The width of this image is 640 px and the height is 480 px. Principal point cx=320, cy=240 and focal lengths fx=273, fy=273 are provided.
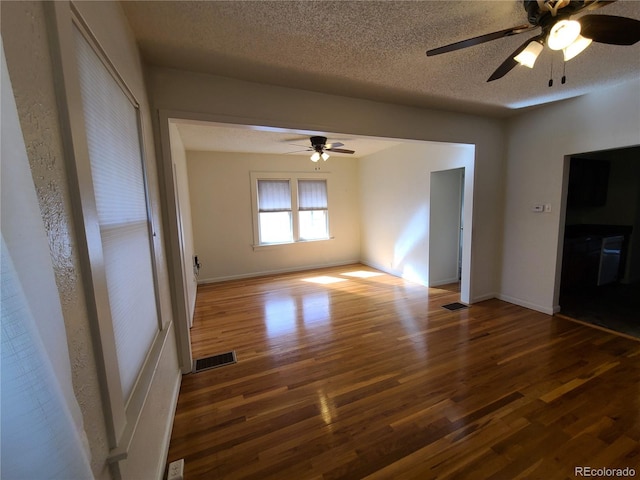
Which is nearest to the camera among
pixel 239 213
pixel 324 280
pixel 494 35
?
pixel 494 35

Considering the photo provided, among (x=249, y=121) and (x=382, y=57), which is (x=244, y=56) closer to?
(x=249, y=121)

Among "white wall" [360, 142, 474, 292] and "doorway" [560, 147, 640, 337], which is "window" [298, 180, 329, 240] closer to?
"white wall" [360, 142, 474, 292]

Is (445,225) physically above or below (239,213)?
below

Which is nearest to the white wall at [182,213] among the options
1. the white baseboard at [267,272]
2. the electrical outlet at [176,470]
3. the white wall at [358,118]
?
the white wall at [358,118]

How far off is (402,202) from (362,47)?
135 inches

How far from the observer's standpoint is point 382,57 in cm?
203

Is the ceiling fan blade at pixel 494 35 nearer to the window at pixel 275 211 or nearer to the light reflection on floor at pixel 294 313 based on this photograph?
the light reflection on floor at pixel 294 313

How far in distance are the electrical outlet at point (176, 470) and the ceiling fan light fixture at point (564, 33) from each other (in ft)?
9.72

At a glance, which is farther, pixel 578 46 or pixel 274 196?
pixel 274 196

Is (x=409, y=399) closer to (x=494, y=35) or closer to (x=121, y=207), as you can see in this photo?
(x=121, y=207)

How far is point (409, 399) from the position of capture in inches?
79.4

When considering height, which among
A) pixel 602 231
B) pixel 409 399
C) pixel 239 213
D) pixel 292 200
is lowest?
pixel 409 399

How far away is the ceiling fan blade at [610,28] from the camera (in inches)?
50.9

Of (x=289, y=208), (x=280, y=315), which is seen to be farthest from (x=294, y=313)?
(x=289, y=208)
